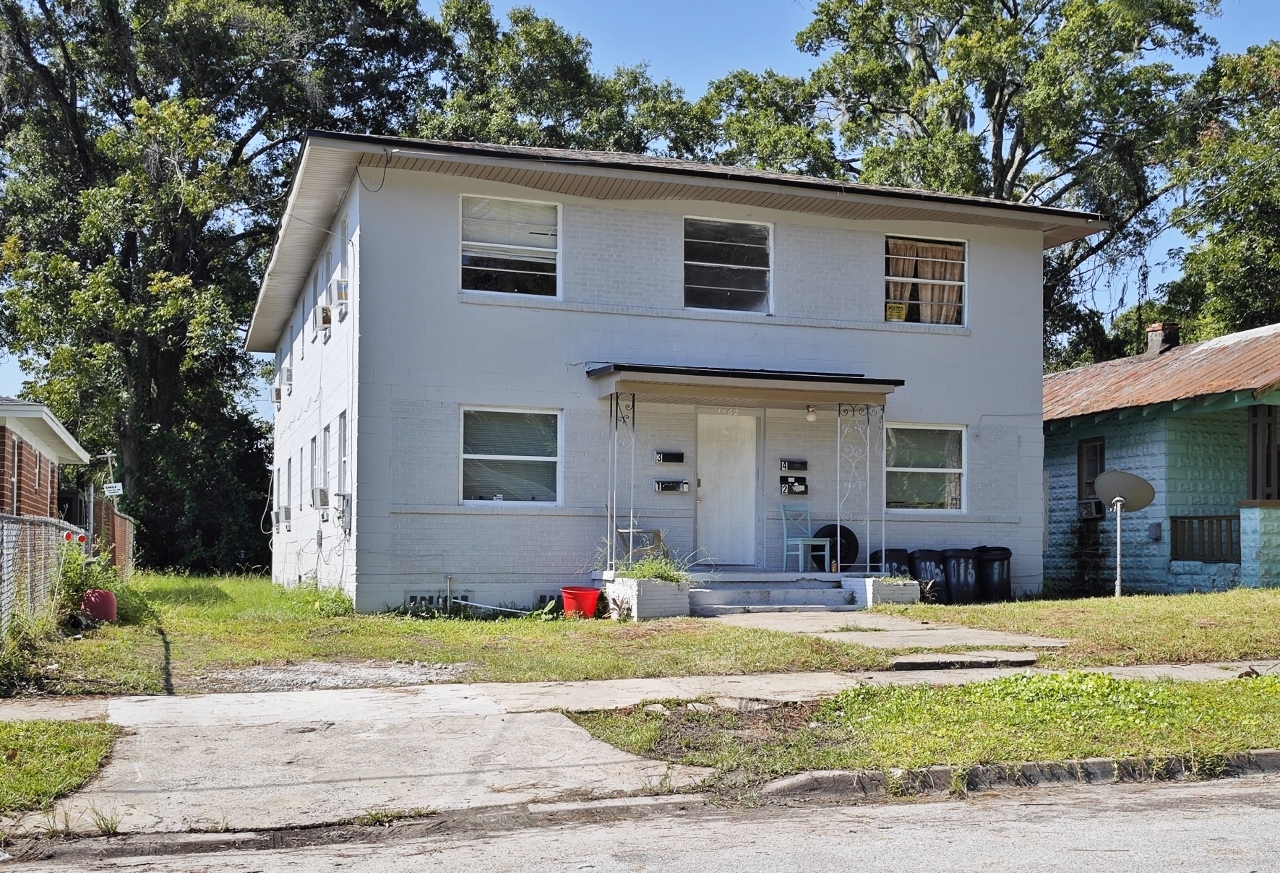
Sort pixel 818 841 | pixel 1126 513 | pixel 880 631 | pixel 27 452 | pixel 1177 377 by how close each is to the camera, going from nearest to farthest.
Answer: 1. pixel 818 841
2. pixel 880 631
3. pixel 1177 377
4. pixel 1126 513
5. pixel 27 452

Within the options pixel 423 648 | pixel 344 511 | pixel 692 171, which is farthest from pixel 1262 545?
pixel 344 511

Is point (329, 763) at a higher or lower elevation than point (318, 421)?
lower

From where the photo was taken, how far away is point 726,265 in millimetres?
18594

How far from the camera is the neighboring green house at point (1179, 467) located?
62.8ft

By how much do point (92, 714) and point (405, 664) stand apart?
3317mm

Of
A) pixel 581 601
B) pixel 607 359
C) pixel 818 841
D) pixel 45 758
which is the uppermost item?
pixel 607 359

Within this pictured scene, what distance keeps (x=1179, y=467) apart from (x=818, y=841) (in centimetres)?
1743

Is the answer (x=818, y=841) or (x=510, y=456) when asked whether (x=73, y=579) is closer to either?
(x=510, y=456)

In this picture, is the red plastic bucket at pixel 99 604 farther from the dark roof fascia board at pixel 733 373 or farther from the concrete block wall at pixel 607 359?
the dark roof fascia board at pixel 733 373

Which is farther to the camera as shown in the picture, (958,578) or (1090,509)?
(1090,509)

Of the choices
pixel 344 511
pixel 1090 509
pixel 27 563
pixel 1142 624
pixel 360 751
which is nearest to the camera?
pixel 360 751

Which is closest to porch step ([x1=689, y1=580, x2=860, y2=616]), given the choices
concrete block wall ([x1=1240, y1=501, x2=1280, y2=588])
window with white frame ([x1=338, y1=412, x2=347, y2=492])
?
window with white frame ([x1=338, y1=412, x2=347, y2=492])

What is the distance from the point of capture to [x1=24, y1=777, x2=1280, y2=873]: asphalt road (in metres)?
5.46

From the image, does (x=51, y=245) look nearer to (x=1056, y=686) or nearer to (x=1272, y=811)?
(x=1056, y=686)
